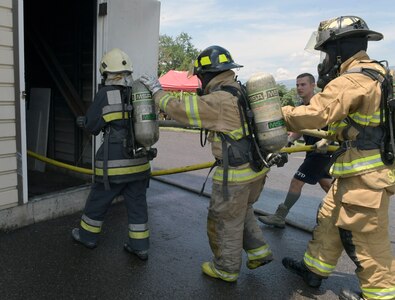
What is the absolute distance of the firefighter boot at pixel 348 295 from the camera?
116 inches

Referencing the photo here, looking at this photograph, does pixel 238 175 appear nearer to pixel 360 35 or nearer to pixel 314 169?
pixel 360 35

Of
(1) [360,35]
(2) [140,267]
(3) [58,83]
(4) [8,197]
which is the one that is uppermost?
(1) [360,35]

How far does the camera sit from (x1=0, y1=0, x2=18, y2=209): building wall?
11.9 ft

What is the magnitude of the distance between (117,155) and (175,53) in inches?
2320

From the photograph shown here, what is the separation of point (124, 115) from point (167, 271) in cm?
A: 144

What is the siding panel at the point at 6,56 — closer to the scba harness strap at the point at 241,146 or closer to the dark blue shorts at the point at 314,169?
the scba harness strap at the point at 241,146

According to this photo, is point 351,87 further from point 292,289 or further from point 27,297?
point 27,297

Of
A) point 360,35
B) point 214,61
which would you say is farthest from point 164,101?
point 360,35

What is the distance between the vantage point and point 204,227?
446 centimetres

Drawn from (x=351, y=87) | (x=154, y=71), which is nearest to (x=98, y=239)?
(x=154, y=71)

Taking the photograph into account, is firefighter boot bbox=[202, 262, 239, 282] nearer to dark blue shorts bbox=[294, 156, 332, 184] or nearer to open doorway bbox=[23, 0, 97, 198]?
dark blue shorts bbox=[294, 156, 332, 184]

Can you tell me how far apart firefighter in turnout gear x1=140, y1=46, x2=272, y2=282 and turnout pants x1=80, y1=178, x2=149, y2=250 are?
0.69m

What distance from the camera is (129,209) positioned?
357 cm

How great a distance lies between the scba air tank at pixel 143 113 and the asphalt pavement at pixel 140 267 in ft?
3.83
